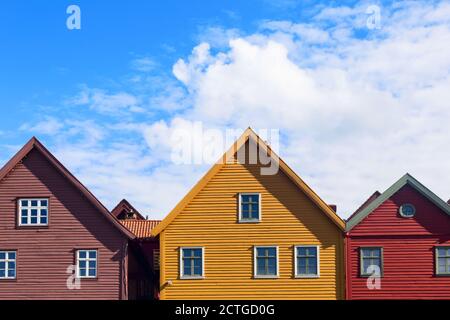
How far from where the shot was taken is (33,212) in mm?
32625

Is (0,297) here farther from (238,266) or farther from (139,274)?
(238,266)

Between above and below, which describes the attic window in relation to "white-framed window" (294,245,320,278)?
above

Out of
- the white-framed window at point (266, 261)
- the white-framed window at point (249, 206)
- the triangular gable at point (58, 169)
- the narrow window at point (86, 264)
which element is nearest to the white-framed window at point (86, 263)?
the narrow window at point (86, 264)

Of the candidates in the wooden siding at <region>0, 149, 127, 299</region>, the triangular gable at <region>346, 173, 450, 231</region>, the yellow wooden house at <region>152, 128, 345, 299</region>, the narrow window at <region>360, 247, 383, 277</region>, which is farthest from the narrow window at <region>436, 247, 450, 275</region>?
the wooden siding at <region>0, 149, 127, 299</region>

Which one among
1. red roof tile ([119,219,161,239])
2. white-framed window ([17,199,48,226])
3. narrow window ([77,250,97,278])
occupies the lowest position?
narrow window ([77,250,97,278])

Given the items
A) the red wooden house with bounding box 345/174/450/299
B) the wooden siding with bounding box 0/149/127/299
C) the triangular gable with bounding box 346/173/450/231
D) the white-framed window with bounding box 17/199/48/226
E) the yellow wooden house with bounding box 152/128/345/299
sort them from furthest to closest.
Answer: the white-framed window with bounding box 17/199/48/226 → the wooden siding with bounding box 0/149/127/299 → the yellow wooden house with bounding box 152/128/345/299 → the red wooden house with bounding box 345/174/450/299 → the triangular gable with bounding box 346/173/450/231

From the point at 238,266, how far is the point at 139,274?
748cm

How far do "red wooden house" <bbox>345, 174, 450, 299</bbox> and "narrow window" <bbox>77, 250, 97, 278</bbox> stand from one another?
12202 mm

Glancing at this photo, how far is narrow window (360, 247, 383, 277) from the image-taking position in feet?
103

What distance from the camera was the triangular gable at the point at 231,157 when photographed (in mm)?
31281

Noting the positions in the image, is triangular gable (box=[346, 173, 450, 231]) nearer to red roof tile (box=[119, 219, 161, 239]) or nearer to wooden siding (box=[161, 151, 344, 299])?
wooden siding (box=[161, 151, 344, 299])

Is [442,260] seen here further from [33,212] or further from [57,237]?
[33,212]

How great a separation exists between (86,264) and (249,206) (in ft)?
27.6
